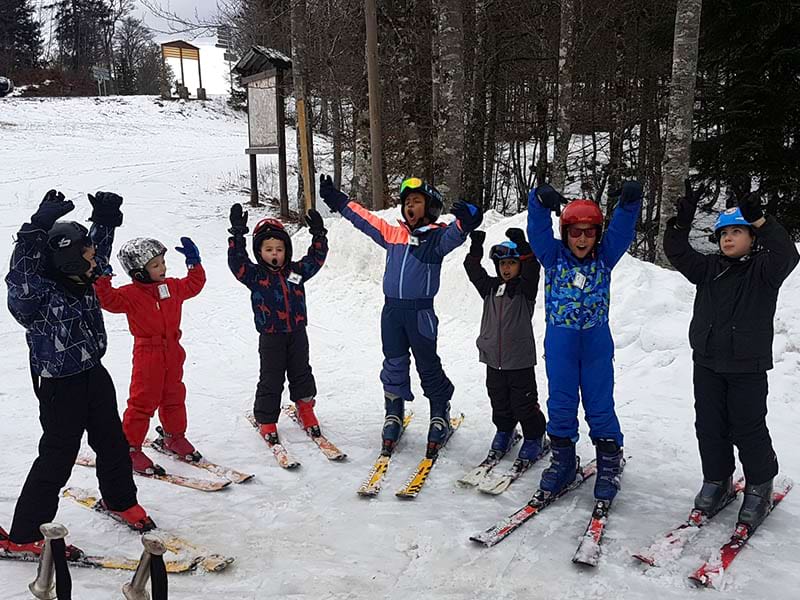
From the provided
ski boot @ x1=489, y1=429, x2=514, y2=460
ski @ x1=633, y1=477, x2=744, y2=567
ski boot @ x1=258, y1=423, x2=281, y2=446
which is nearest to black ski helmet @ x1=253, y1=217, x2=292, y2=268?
ski boot @ x1=258, y1=423, x2=281, y2=446

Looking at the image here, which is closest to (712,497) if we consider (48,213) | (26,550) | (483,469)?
(483,469)

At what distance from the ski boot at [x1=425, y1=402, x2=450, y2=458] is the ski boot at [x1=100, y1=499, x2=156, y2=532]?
1920 mm

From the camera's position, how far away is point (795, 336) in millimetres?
5867

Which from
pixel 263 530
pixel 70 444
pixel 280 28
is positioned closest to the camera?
pixel 70 444

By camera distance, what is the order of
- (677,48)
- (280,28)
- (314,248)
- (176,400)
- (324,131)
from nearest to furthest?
1. (176,400)
2. (314,248)
3. (677,48)
4. (280,28)
5. (324,131)

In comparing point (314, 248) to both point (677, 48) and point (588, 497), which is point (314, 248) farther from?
point (677, 48)

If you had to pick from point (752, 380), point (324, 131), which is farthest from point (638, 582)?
point (324, 131)

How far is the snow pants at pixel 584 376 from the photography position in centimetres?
384

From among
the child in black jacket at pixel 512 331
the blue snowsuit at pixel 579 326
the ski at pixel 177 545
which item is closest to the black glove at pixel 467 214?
the child in black jacket at pixel 512 331

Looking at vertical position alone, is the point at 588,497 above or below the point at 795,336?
below

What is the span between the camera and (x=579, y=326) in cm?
383

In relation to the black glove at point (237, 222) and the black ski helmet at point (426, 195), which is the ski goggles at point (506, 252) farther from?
the black glove at point (237, 222)

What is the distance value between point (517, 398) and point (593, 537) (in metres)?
1.14

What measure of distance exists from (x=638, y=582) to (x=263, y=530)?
2.05 m
